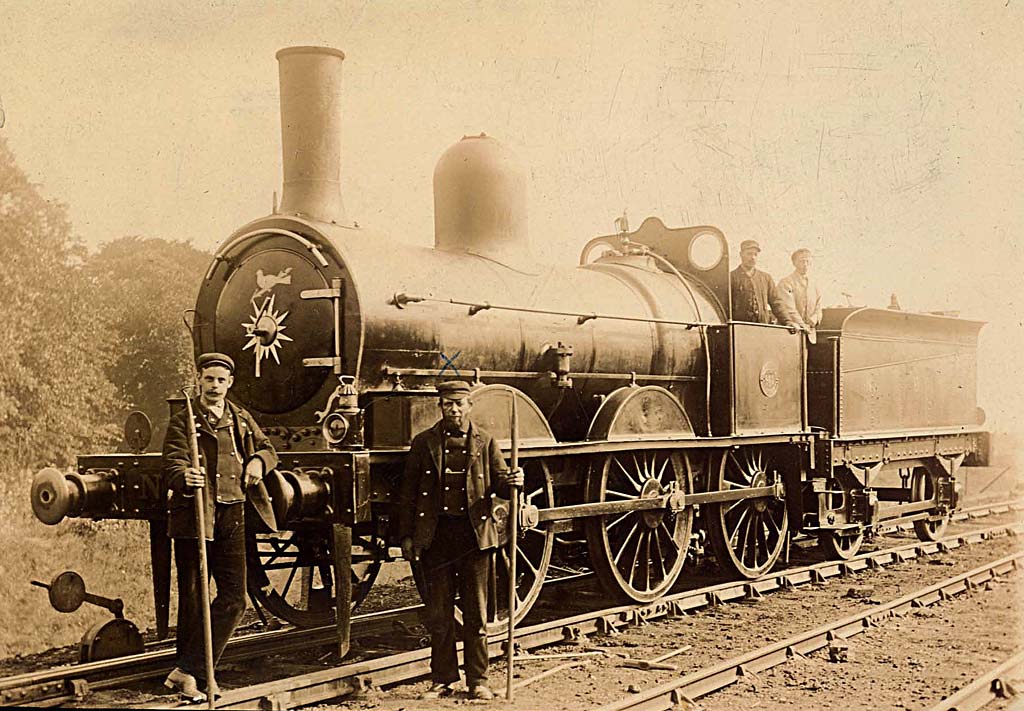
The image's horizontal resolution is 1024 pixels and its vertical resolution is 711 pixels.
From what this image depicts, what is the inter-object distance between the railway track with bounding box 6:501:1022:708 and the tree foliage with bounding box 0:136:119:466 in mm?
7785

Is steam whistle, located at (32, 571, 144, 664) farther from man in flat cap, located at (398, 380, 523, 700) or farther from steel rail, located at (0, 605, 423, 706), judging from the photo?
man in flat cap, located at (398, 380, 523, 700)

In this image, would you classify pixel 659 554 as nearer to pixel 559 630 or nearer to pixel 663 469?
pixel 663 469

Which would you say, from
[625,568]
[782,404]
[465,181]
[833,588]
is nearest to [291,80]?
[465,181]

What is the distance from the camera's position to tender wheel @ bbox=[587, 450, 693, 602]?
843 centimetres

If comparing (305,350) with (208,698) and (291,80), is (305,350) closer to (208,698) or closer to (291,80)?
(291,80)

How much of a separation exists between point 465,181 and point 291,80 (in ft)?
5.58

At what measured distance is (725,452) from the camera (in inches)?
380

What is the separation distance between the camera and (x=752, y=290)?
10.5m

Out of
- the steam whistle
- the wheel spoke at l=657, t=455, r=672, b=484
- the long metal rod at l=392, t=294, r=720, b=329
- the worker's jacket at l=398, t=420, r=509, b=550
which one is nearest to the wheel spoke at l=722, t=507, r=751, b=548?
the wheel spoke at l=657, t=455, r=672, b=484

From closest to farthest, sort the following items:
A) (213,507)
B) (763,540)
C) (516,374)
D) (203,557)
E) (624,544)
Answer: (203,557) < (213,507) < (516,374) < (624,544) < (763,540)

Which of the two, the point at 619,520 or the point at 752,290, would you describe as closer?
the point at 619,520

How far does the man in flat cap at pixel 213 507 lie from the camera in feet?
18.9

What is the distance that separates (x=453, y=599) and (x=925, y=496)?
8.71 m

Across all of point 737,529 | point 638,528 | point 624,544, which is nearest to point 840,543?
point 737,529
